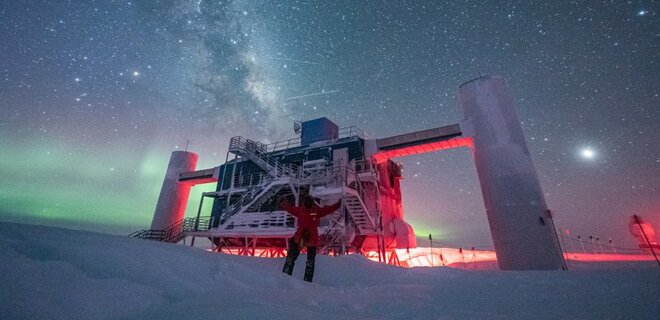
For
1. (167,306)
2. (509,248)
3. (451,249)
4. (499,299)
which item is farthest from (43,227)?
(451,249)

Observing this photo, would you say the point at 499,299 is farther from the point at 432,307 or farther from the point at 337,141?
the point at 337,141

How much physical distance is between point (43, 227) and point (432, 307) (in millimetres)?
5048

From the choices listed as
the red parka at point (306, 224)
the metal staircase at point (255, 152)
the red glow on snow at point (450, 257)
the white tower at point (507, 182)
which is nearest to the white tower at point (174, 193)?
the metal staircase at point (255, 152)

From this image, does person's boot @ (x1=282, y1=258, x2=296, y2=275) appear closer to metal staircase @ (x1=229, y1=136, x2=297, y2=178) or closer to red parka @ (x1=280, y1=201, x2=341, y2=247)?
red parka @ (x1=280, y1=201, x2=341, y2=247)

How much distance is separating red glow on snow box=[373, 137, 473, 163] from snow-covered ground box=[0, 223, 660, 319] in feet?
41.8

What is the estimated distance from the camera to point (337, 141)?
68.9 ft

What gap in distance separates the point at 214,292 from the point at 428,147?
57.0 ft

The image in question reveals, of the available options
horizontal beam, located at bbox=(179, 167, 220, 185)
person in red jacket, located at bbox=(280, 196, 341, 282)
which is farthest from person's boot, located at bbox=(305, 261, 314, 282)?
horizontal beam, located at bbox=(179, 167, 220, 185)

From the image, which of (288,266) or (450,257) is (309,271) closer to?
(288,266)

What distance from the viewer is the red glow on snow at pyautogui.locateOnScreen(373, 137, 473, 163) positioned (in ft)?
53.5

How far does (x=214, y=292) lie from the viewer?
8.91ft

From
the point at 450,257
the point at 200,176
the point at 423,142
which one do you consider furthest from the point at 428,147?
the point at 200,176

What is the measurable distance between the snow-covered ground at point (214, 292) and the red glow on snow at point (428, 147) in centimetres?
1274

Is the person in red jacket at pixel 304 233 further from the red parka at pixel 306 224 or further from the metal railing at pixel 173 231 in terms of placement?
the metal railing at pixel 173 231
